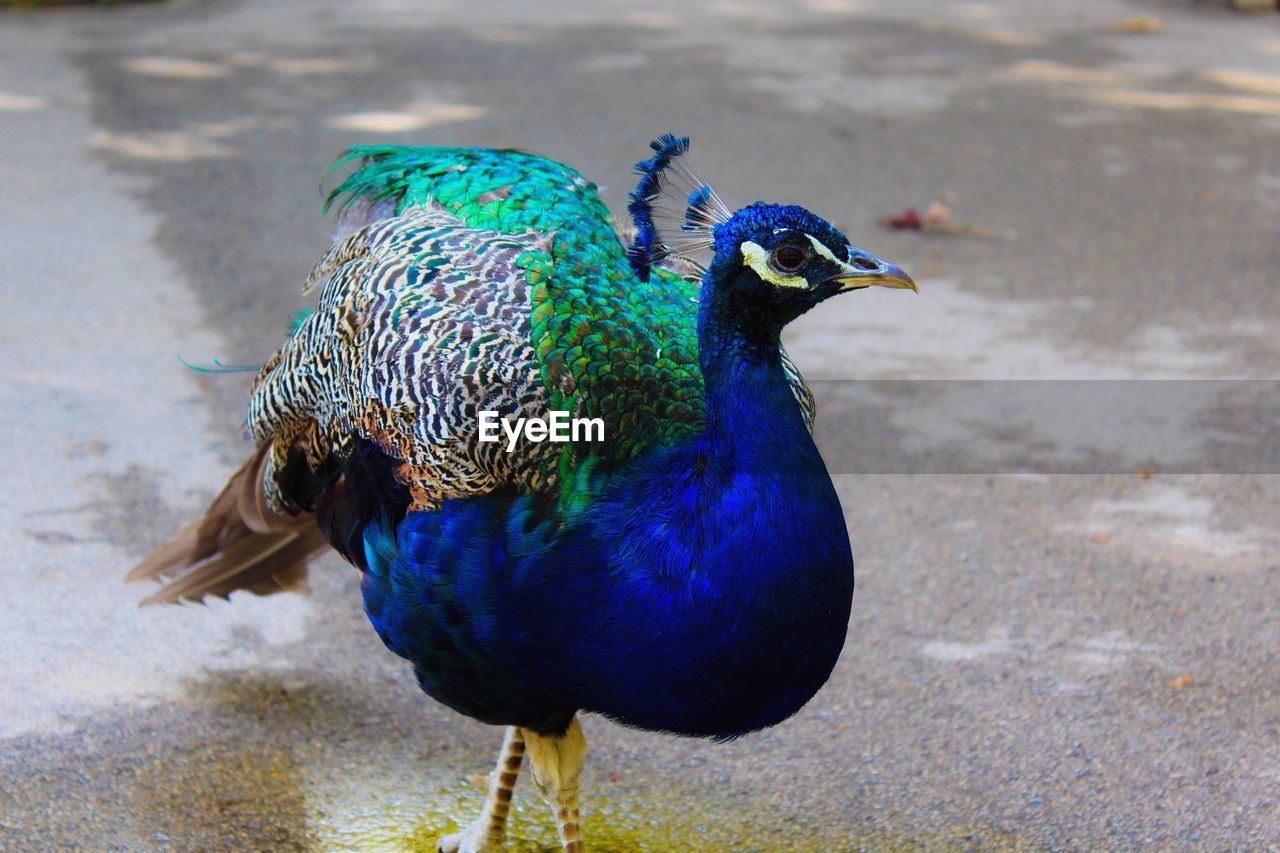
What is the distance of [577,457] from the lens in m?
2.23

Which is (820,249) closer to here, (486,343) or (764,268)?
(764,268)

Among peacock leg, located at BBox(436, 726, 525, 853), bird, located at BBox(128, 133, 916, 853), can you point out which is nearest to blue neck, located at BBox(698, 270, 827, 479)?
bird, located at BBox(128, 133, 916, 853)

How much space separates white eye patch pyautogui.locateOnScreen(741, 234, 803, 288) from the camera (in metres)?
2.06

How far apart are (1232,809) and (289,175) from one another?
4.19m

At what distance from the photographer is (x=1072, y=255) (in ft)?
17.1

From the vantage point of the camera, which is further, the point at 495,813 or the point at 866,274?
the point at 495,813

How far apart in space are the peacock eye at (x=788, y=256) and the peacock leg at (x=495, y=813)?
3.28ft

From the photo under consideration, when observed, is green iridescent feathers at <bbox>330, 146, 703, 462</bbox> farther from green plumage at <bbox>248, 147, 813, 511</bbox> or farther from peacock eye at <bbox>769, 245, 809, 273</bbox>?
peacock eye at <bbox>769, 245, 809, 273</bbox>

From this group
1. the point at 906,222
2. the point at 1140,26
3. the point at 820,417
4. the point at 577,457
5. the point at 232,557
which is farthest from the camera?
the point at 1140,26

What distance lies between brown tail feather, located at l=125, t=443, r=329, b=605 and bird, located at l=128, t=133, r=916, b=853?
36 centimetres

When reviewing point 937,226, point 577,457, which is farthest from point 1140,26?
point 577,457

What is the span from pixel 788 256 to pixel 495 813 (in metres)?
1.15

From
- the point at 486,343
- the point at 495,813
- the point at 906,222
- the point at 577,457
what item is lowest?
the point at 495,813

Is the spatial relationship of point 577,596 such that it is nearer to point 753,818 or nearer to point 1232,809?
point 753,818
